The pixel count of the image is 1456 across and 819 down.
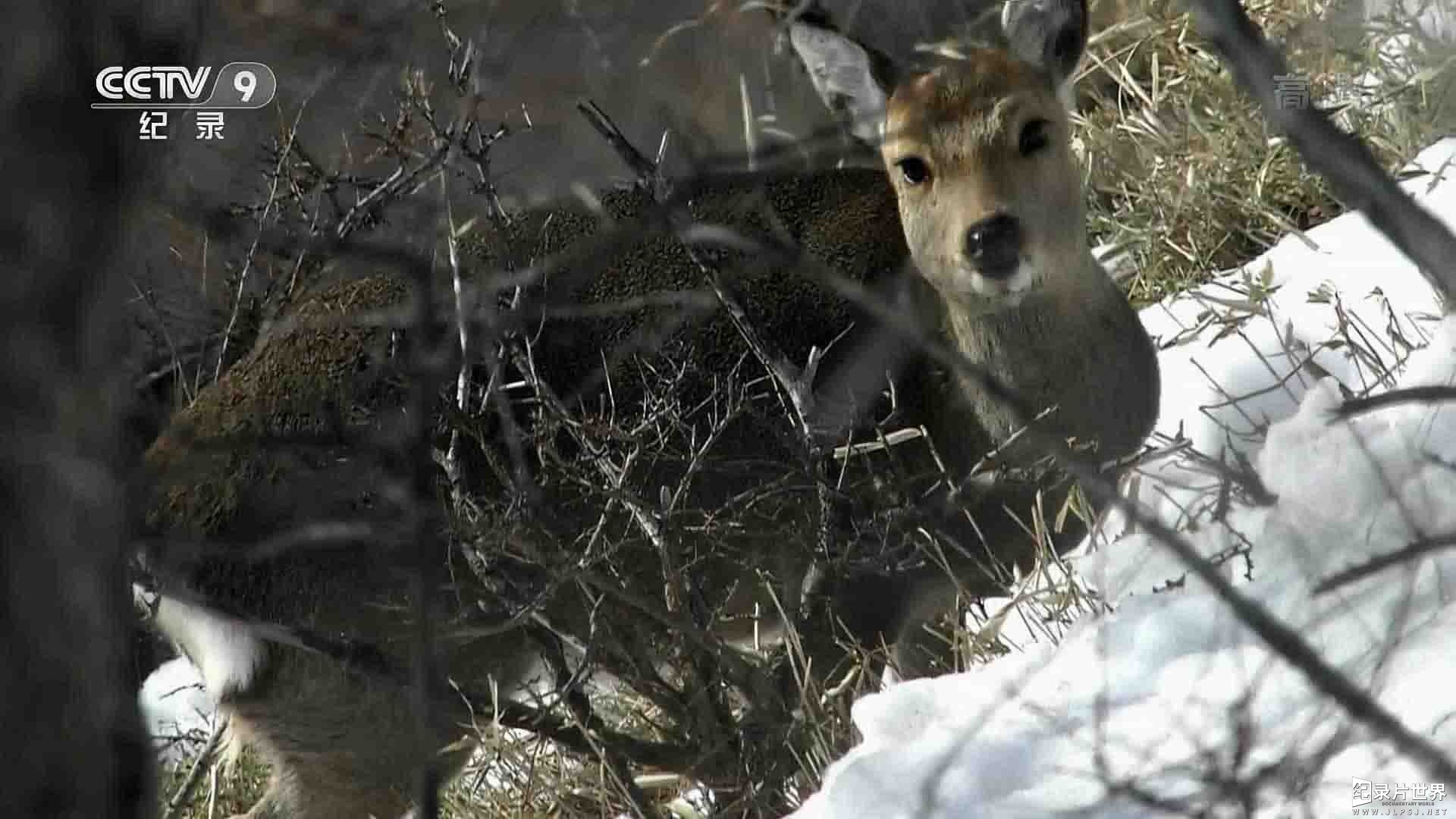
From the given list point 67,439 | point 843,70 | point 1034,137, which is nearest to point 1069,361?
point 1034,137

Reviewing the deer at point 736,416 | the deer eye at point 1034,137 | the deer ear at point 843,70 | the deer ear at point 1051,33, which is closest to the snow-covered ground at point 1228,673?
the deer at point 736,416

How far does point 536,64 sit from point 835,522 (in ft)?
14.9

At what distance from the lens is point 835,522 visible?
5.08 metres

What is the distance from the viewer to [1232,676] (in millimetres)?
3461

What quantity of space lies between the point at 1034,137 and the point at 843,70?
0.66 meters

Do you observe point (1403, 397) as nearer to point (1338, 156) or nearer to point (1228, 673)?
point (1338, 156)

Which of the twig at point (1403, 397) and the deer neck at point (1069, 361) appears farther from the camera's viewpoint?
the deer neck at point (1069, 361)

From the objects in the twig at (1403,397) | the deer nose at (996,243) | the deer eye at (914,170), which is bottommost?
the deer nose at (996,243)

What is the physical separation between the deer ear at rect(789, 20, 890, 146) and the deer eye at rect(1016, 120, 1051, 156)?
0.44 meters

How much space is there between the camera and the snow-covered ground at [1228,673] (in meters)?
3.02

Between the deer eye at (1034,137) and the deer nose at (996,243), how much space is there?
0.78 feet

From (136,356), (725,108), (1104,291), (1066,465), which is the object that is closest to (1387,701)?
(1066,465)

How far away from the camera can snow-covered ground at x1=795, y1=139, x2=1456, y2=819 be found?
2965mm

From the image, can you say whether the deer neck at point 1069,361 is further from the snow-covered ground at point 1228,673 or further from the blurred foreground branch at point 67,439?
the blurred foreground branch at point 67,439
